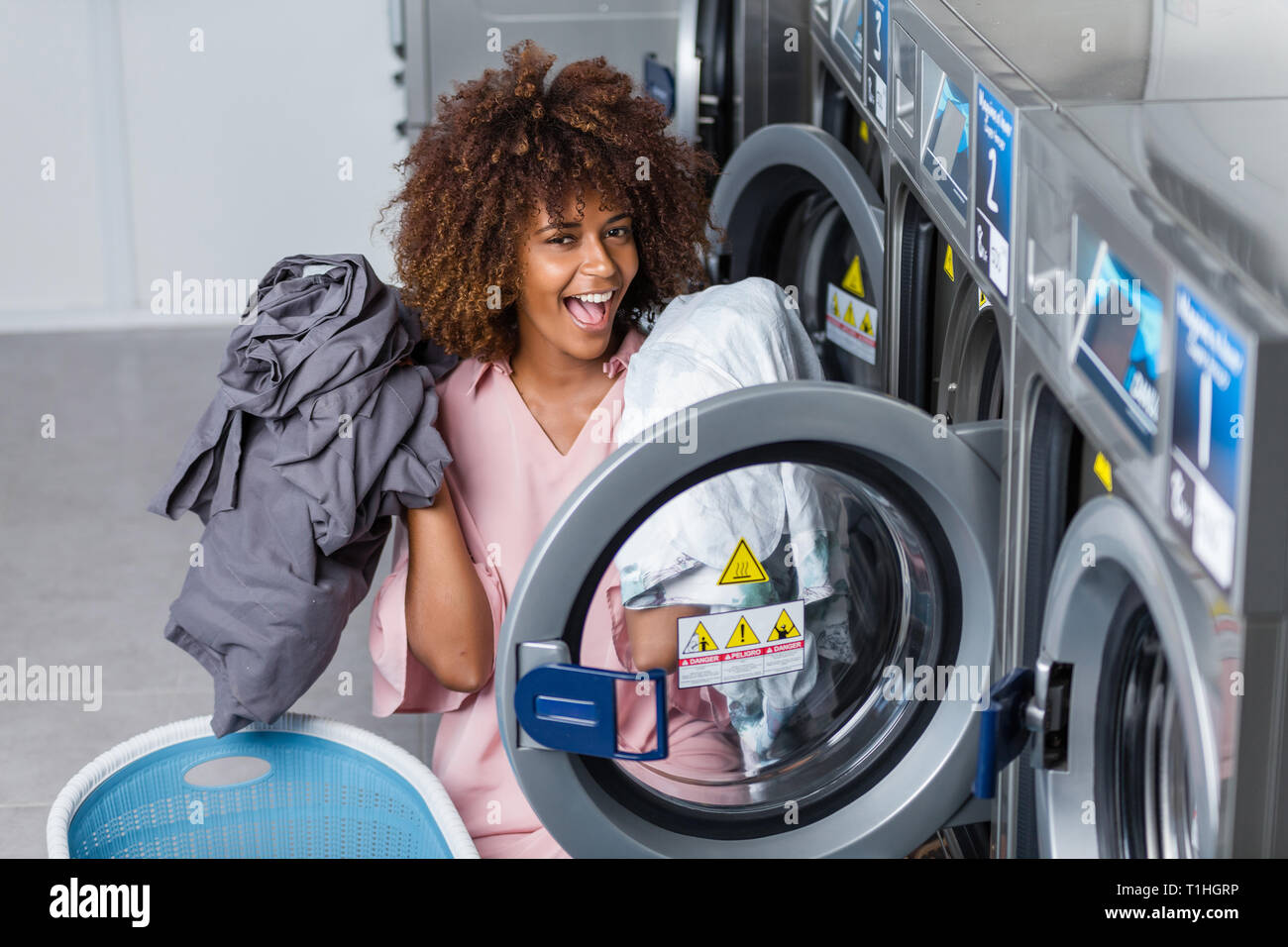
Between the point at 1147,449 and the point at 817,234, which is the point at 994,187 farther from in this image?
the point at 817,234

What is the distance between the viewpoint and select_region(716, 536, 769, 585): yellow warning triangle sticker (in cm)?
147

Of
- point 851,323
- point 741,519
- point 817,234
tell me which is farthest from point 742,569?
point 817,234

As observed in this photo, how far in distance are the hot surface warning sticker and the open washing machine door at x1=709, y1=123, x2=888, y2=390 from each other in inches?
21.1

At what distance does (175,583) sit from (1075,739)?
231 cm

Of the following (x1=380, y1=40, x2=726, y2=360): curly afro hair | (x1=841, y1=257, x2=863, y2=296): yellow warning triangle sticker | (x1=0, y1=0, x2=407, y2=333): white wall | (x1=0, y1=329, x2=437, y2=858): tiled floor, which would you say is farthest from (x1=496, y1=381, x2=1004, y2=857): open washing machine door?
(x1=0, y1=0, x2=407, y2=333): white wall

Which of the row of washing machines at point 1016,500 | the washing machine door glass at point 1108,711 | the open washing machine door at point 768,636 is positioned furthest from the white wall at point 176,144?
the washing machine door glass at point 1108,711

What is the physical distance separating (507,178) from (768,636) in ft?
1.91

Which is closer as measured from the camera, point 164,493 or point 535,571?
point 535,571

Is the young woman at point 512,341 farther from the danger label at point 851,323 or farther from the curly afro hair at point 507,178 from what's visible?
the danger label at point 851,323

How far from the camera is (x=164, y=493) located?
5.04ft

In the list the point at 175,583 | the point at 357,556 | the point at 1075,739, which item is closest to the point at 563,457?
the point at 357,556

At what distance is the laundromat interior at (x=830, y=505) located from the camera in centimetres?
90

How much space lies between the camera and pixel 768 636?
1.49 meters

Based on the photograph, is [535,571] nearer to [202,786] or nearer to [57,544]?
[202,786]
